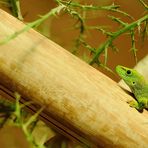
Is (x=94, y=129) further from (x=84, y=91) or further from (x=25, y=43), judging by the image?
(x=25, y=43)

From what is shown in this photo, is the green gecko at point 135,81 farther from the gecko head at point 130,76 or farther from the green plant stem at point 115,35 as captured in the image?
the green plant stem at point 115,35

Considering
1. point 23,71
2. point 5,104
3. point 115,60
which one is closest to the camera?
point 23,71

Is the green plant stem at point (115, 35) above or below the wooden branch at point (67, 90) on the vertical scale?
above

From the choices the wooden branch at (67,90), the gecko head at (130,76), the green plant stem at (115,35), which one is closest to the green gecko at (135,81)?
the gecko head at (130,76)

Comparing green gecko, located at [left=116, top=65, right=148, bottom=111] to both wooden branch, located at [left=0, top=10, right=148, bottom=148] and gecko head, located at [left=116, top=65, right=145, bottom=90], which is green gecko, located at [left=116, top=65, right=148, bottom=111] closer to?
gecko head, located at [left=116, top=65, right=145, bottom=90]

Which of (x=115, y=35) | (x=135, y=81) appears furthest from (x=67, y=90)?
(x=135, y=81)

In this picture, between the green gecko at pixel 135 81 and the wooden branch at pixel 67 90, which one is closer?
the wooden branch at pixel 67 90

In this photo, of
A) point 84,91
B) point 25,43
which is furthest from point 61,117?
point 25,43

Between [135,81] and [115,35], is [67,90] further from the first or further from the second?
[135,81]
